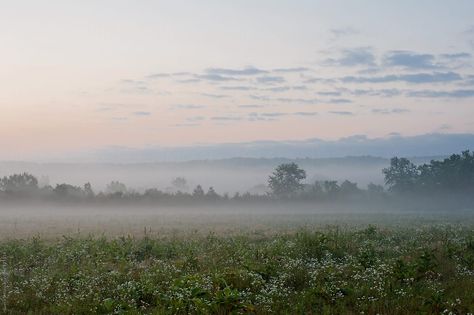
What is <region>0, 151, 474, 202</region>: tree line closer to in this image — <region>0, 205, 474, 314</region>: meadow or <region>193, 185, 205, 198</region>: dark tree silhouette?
<region>193, 185, 205, 198</region>: dark tree silhouette

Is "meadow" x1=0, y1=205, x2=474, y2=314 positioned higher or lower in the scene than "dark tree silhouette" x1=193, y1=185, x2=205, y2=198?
higher

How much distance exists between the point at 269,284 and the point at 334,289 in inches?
74.1

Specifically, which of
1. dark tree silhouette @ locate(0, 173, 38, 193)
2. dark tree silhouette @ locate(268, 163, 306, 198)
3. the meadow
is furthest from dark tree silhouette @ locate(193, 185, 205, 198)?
the meadow

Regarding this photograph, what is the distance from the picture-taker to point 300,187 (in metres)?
121

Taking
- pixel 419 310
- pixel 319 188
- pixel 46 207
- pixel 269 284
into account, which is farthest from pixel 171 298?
pixel 319 188

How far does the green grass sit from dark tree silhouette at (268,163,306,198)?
10004cm

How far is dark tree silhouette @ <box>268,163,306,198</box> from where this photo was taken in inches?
4680

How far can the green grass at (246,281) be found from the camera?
37.2 ft

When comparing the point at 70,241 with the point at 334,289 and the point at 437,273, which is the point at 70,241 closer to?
the point at 334,289

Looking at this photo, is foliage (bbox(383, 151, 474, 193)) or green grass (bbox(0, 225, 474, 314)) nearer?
green grass (bbox(0, 225, 474, 314))

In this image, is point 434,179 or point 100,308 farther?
point 434,179

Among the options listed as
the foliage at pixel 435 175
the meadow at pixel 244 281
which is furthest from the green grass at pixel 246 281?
the foliage at pixel 435 175

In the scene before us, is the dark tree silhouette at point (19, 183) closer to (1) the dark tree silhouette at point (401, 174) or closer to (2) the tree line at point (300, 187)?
(2) the tree line at point (300, 187)

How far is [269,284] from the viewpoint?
1313 cm
